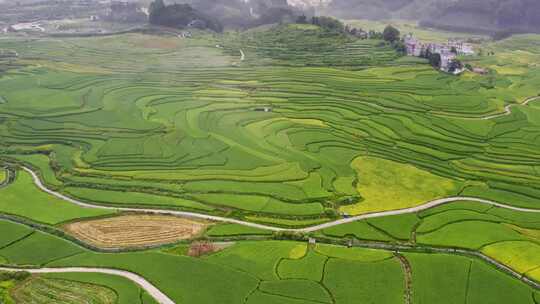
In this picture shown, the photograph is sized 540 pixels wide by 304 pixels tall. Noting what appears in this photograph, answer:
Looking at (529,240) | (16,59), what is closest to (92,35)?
(16,59)

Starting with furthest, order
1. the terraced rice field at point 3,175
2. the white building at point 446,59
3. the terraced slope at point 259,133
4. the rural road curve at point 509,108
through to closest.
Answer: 1. the white building at point 446,59
2. the rural road curve at point 509,108
3. the terraced rice field at point 3,175
4. the terraced slope at point 259,133

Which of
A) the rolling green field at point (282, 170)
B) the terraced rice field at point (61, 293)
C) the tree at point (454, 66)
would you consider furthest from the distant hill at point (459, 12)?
the terraced rice field at point (61, 293)

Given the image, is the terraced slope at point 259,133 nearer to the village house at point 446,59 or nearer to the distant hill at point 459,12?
the village house at point 446,59

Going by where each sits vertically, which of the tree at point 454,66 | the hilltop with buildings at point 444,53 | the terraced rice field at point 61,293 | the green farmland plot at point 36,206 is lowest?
the terraced rice field at point 61,293

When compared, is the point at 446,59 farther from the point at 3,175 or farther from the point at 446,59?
the point at 3,175

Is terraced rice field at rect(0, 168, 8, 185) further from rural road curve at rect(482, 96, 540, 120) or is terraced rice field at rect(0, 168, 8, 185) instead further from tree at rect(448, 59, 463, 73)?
tree at rect(448, 59, 463, 73)
